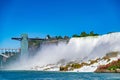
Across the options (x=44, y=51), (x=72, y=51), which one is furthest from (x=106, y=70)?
(x=44, y=51)

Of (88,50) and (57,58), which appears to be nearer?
(88,50)

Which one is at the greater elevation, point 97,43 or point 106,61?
point 97,43

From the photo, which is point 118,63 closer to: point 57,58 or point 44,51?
point 57,58

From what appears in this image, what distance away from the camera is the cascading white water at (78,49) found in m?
150

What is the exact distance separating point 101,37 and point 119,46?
49.5 feet

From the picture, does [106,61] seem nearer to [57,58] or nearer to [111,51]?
[111,51]

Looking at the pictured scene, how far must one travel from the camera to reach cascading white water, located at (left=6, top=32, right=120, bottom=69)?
Answer: 149875 millimetres

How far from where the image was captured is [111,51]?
142000mm

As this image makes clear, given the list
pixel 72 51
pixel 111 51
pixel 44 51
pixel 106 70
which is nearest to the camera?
pixel 106 70

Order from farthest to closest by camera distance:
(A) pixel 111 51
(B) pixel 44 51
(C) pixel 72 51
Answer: (B) pixel 44 51 → (C) pixel 72 51 → (A) pixel 111 51

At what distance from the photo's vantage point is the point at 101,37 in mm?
158000

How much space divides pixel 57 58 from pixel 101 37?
85.8 ft

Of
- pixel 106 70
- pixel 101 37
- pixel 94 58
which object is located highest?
pixel 101 37

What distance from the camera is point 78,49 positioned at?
166000 mm
